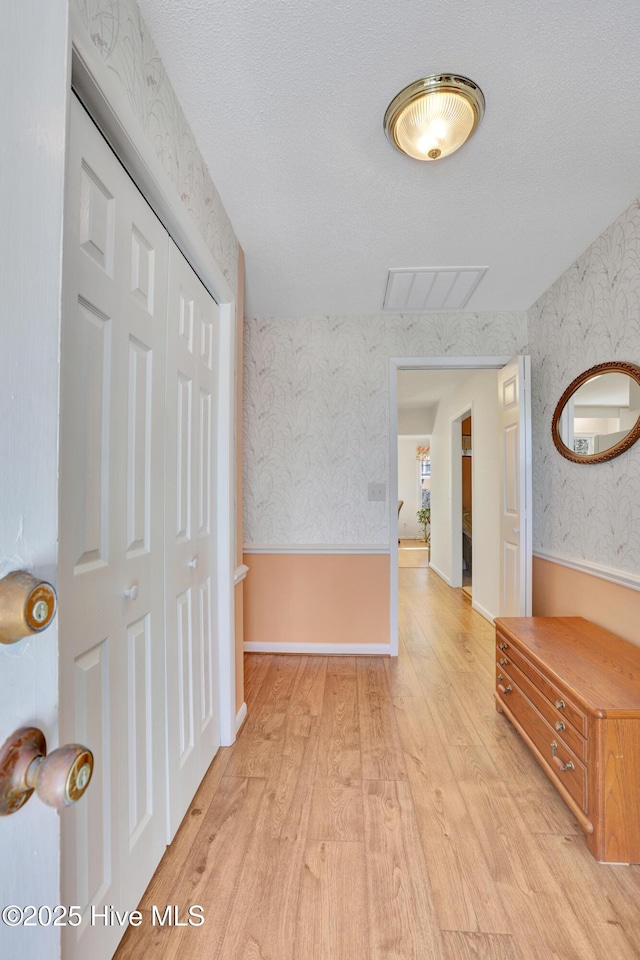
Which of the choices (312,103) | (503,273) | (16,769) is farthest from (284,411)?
(16,769)

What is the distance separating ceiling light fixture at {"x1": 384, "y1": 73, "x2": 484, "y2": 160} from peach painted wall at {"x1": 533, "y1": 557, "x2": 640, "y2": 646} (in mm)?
1952

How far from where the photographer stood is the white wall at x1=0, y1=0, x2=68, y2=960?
38 centimetres

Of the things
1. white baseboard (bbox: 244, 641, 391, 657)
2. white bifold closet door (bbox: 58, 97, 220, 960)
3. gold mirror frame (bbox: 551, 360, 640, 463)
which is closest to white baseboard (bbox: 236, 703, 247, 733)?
white bifold closet door (bbox: 58, 97, 220, 960)

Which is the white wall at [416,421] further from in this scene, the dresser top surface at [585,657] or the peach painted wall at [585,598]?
the dresser top surface at [585,657]

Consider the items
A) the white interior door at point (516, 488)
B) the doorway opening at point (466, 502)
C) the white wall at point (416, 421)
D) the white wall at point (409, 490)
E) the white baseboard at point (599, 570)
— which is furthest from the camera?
the white wall at point (409, 490)

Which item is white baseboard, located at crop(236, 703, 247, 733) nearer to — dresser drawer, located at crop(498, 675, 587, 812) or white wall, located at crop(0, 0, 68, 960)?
dresser drawer, located at crop(498, 675, 587, 812)

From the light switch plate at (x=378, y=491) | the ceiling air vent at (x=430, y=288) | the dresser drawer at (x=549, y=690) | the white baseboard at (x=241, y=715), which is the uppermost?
the ceiling air vent at (x=430, y=288)

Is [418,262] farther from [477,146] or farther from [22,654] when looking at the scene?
[22,654]

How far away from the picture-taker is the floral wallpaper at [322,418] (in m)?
3.31

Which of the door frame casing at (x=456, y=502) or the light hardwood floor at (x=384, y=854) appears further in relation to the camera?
the door frame casing at (x=456, y=502)

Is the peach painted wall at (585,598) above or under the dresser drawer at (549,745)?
above

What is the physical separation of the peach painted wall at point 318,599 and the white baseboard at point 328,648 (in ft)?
0.09

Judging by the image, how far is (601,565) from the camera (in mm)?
2270

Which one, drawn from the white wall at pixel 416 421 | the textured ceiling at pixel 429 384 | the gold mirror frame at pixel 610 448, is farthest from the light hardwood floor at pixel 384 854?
the white wall at pixel 416 421
